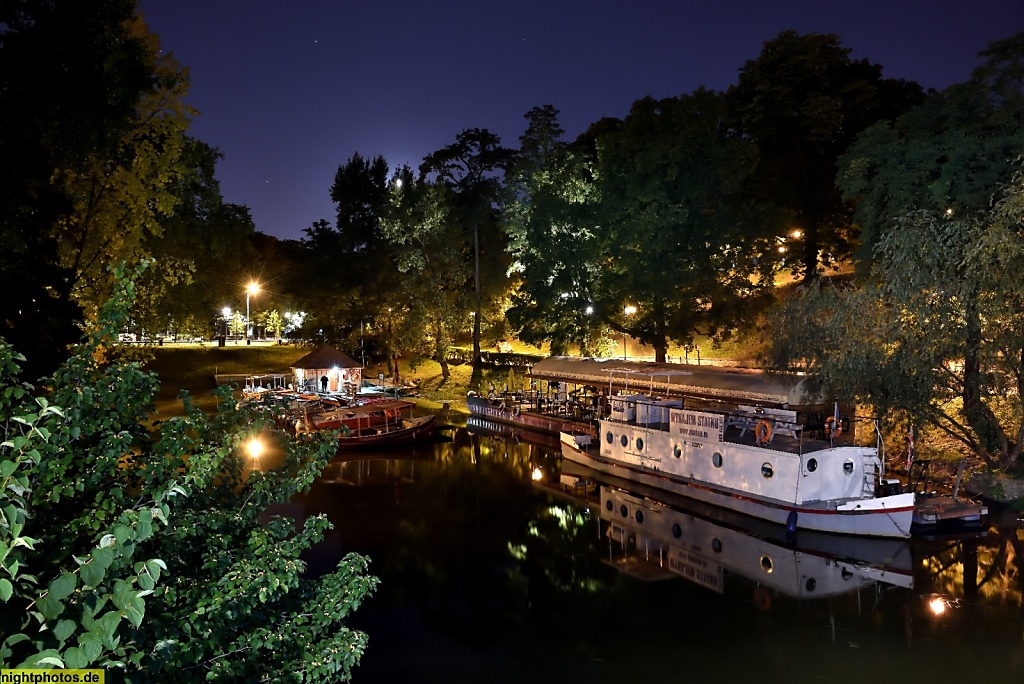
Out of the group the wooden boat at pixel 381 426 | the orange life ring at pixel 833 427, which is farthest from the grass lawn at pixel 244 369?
the orange life ring at pixel 833 427

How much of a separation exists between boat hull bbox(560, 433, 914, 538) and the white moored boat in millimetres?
30

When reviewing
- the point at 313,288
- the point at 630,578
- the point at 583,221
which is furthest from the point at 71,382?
the point at 313,288

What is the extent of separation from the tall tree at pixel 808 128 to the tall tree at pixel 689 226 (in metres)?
5.86

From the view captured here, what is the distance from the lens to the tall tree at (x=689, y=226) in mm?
44531

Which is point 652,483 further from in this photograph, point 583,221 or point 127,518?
point 127,518

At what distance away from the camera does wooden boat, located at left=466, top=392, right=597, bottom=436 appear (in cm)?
4374

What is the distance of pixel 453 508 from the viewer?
95.8 ft

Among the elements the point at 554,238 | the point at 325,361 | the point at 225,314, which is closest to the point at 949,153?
the point at 554,238

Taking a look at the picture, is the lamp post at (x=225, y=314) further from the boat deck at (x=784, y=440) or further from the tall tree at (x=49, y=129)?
the boat deck at (x=784, y=440)

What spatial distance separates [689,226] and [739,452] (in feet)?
73.2

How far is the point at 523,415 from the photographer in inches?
1935

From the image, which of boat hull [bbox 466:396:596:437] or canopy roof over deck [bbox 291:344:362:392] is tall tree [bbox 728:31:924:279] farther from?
canopy roof over deck [bbox 291:344:362:392]

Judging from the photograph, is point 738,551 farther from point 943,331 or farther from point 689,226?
point 689,226

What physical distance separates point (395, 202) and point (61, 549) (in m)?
55.2
